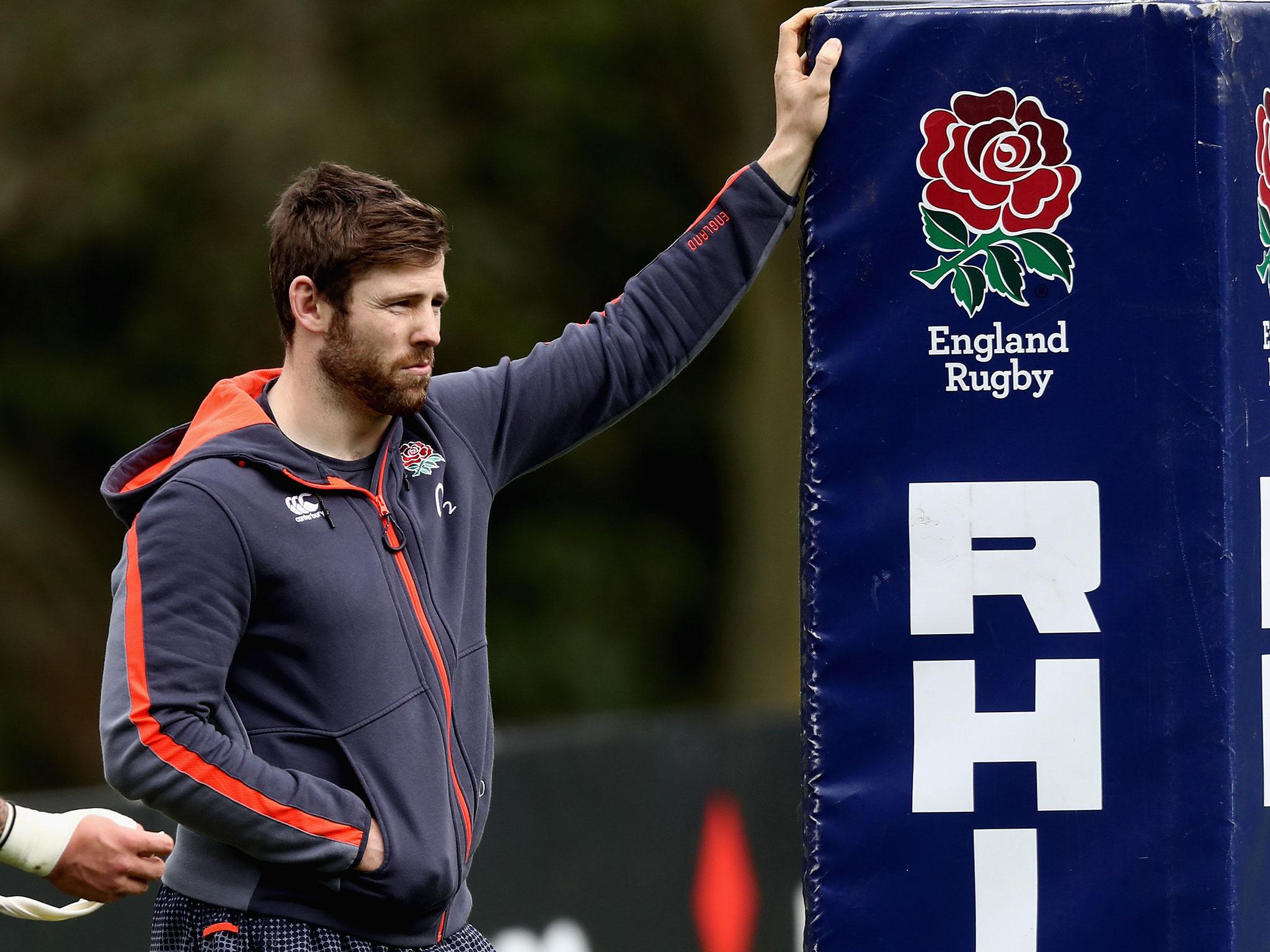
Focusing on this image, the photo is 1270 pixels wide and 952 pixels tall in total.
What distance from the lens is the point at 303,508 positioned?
10.5 ft

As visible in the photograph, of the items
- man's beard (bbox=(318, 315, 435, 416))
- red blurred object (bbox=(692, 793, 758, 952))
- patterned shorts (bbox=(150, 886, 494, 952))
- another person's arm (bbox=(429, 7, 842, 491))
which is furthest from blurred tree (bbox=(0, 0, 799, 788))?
patterned shorts (bbox=(150, 886, 494, 952))

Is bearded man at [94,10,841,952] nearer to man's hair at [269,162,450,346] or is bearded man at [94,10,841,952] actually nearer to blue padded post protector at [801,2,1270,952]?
man's hair at [269,162,450,346]

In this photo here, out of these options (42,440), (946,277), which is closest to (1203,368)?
(946,277)

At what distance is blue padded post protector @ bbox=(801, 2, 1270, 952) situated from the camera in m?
3.39

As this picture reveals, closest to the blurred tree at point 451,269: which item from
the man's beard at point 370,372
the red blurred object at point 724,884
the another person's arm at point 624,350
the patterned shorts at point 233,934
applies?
the red blurred object at point 724,884

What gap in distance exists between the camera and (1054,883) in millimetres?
3447

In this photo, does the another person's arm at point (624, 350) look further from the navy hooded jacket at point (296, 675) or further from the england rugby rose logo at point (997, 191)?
the england rugby rose logo at point (997, 191)

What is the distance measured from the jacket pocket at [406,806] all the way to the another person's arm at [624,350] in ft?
2.05

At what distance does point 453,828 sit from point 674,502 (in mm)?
11585

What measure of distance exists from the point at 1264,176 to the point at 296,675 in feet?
6.31

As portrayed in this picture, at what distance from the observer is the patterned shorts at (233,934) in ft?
10.4

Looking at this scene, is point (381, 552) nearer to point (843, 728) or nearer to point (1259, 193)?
point (843, 728)

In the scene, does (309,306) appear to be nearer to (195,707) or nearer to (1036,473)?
(195,707)

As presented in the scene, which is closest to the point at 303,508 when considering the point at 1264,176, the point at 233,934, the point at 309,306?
the point at 309,306
